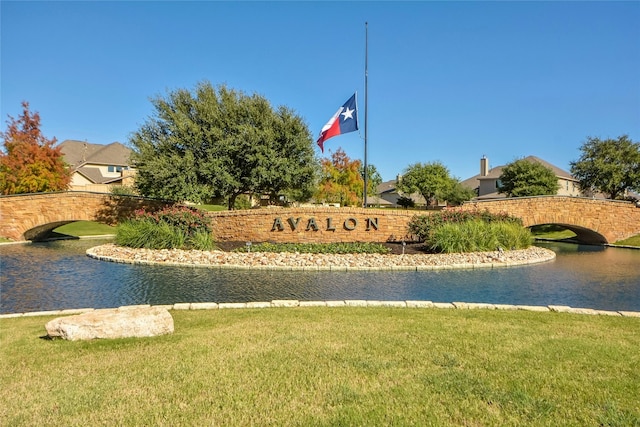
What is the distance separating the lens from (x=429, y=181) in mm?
62719

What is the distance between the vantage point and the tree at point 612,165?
35188 mm

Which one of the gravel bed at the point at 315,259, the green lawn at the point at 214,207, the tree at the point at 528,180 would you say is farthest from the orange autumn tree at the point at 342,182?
the gravel bed at the point at 315,259

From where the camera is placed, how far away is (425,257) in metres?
14.8

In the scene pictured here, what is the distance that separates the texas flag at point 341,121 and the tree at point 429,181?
153ft

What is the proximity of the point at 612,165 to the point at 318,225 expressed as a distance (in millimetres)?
32216

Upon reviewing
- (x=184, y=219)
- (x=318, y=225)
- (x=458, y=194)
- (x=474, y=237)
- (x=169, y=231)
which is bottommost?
(x=474, y=237)

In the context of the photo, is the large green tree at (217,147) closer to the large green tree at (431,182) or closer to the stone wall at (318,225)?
the stone wall at (318,225)

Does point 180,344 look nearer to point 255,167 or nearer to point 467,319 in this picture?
point 467,319

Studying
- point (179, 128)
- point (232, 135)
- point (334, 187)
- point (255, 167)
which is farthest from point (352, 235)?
point (334, 187)

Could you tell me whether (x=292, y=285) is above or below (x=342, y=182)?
below

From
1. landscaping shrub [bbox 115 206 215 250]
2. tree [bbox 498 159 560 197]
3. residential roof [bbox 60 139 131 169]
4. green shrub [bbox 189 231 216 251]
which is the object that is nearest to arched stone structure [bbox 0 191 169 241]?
landscaping shrub [bbox 115 206 215 250]

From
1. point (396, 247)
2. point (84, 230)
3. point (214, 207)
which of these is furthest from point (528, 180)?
point (84, 230)

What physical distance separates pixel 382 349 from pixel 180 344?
2636mm

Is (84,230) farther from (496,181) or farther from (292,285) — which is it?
(496,181)
